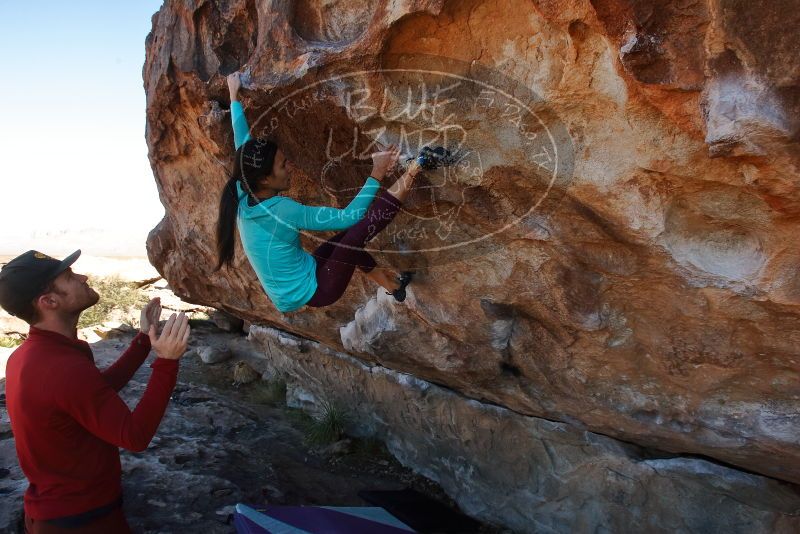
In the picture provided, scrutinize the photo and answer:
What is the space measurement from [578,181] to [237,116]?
5.90 ft

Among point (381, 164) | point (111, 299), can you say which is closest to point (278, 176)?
point (381, 164)

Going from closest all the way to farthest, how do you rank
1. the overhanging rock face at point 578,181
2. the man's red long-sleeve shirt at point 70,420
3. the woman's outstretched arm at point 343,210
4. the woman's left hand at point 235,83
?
1. the overhanging rock face at point 578,181
2. the man's red long-sleeve shirt at point 70,420
3. the woman's outstretched arm at point 343,210
4. the woman's left hand at point 235,83

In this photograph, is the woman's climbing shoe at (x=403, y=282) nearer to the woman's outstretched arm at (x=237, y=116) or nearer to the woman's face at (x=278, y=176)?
the woman's face at (x=278, y=176)

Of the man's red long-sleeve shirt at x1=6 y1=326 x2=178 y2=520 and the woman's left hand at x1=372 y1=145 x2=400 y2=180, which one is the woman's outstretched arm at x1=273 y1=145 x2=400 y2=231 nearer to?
the woman's left hand at x1=372 y1=145 x2=400 y2=180

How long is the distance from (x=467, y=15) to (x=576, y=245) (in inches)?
43.3

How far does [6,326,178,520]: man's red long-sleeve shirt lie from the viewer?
2.28 m

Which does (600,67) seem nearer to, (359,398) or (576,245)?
(576,245)

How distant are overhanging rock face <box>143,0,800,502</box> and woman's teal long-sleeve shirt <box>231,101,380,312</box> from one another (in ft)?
1.64

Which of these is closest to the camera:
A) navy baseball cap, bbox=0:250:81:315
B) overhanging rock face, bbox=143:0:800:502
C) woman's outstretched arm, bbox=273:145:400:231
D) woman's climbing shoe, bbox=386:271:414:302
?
overhanging rock face, bbox=143:0:800:502

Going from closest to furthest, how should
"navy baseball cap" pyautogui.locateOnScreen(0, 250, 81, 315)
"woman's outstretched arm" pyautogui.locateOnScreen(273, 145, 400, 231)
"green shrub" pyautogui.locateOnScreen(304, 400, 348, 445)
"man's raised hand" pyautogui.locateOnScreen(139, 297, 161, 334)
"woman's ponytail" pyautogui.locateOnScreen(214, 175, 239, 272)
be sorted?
"navy baseball cap" pyautogui.locateOnScreen(0, 250, 81, 315)
"woman's outstretched arm" pyautogui.locateOnScreen(273, 145, 400, 231)
"man's raised hand" pyautogui.locateOnScreen(139, 297, 161, 334)
"woman's ponytail" pyautogui.locateOnScreen(214, 175, 239, 272)
"green shrub" pyautogui.locateOnScreen(304, 400, 348, 445)

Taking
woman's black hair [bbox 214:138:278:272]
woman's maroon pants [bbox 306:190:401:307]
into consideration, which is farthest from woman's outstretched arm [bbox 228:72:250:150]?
woman's maroon pants [bbox 306:190:401:307]

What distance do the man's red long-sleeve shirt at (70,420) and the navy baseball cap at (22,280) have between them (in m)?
0.14

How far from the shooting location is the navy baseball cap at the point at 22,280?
8.22 ft

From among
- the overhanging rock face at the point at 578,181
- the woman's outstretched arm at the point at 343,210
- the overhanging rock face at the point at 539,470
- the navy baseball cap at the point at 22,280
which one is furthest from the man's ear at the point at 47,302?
the overhanging rock face at the point at 539,470
